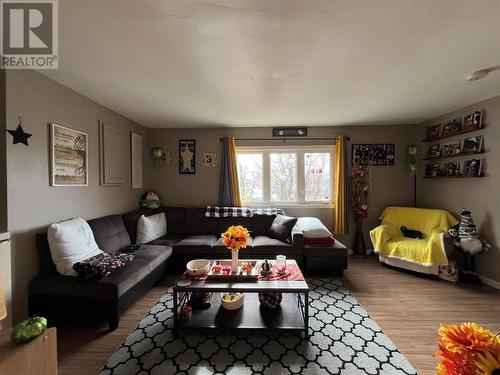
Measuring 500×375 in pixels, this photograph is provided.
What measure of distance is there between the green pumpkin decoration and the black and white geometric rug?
61 cm

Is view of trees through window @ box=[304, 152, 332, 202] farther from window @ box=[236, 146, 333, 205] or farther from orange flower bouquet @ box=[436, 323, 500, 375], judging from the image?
orange flower bouquet @ box=[436, 323, 500, 375]

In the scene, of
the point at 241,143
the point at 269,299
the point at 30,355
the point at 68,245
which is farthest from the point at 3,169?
the point at 241,143

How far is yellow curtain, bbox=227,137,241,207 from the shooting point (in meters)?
3.82

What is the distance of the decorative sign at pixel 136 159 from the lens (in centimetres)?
346

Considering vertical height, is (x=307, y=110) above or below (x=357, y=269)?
above

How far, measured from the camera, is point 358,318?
2.03 meters

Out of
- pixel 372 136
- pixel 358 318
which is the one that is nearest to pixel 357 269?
pixel 358 318

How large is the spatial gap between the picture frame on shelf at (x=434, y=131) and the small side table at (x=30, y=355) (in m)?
4.83

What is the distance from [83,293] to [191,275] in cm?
91

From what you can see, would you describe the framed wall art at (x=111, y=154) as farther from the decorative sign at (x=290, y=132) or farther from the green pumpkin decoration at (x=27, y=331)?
the decorative sign at (x=290, y=132)

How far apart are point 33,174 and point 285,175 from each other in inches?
132

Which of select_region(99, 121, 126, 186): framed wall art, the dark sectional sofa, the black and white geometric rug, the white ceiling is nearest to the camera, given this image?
the white ceiling

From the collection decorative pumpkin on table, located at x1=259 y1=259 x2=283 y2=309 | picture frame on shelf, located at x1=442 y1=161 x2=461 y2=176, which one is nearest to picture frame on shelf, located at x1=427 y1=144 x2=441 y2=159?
picture frame on shelf, located at x1=442 y1=161 x2=461 y2=176

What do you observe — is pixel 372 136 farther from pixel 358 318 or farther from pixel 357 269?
pixel 358 318
